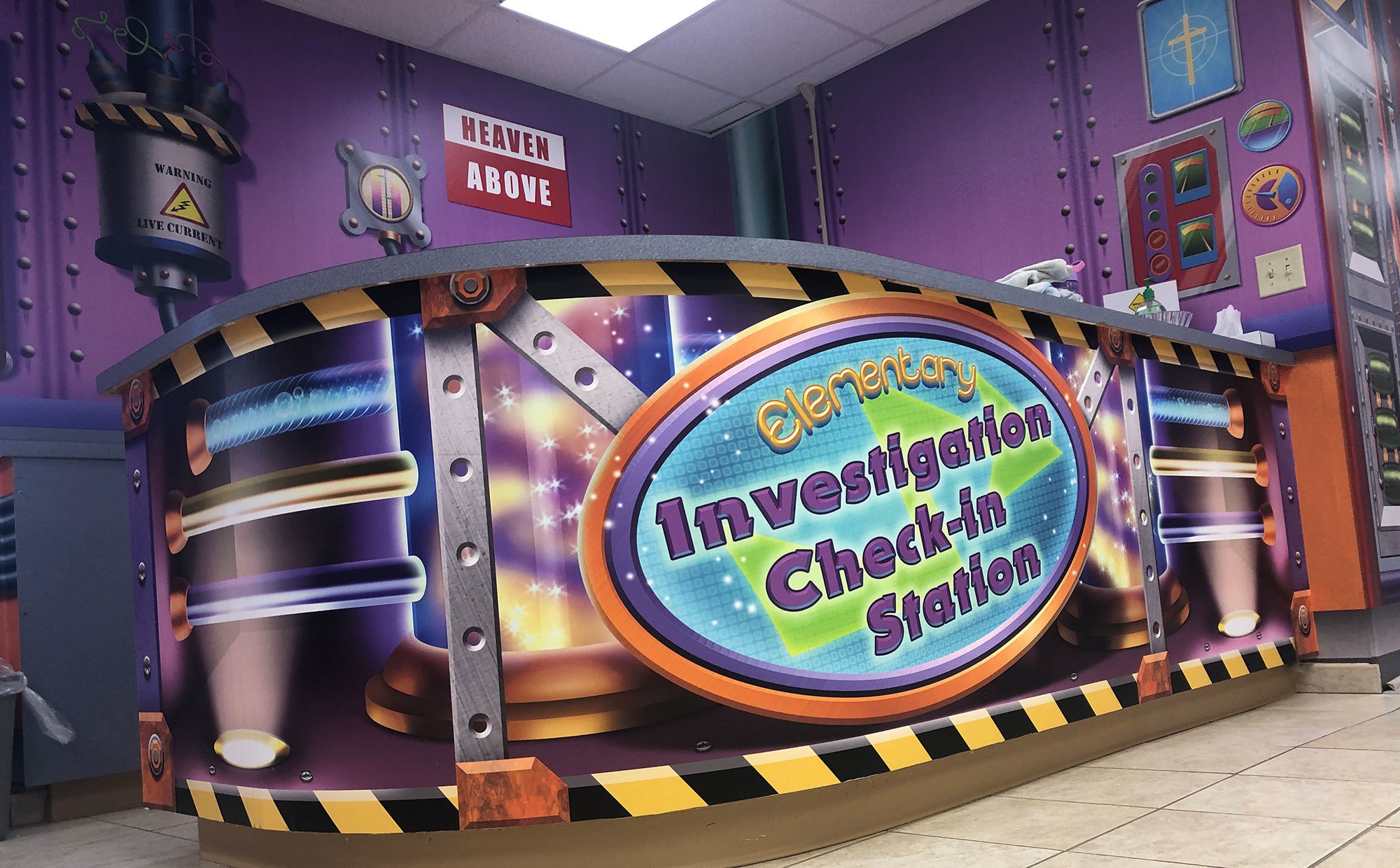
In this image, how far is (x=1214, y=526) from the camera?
2.68 metres

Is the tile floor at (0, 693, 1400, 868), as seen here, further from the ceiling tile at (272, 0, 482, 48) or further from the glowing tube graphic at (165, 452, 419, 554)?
the ceiling tile at (272, 0, 482, 48)

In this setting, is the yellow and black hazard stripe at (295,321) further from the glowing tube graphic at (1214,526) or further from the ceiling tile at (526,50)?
the ceiling tile at (526,50)

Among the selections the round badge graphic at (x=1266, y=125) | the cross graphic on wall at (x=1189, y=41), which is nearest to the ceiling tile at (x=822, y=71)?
the cross graphic on wall at (x=1189, y=41)

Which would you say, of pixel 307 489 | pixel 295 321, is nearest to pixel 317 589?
pixel 307 489

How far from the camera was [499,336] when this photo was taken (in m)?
1.63

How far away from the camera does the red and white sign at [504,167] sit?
4.14m

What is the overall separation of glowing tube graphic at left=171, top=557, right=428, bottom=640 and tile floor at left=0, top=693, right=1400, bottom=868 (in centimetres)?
57

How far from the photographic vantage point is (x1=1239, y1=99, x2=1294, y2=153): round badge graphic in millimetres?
3254

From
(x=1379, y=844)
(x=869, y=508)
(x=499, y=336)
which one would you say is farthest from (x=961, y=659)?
(x=499, y=336)

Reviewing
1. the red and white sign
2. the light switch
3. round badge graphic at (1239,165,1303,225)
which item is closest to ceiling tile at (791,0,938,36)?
the red and white sign

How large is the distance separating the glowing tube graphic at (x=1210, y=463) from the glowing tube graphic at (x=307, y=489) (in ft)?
5.84

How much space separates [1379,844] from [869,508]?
34.6 inches

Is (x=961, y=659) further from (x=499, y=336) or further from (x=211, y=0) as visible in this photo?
(x=211, y=0)

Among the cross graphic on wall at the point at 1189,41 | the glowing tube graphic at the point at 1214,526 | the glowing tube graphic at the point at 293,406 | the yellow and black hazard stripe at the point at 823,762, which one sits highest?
the cross graphic on wall at the point at 1189,41
